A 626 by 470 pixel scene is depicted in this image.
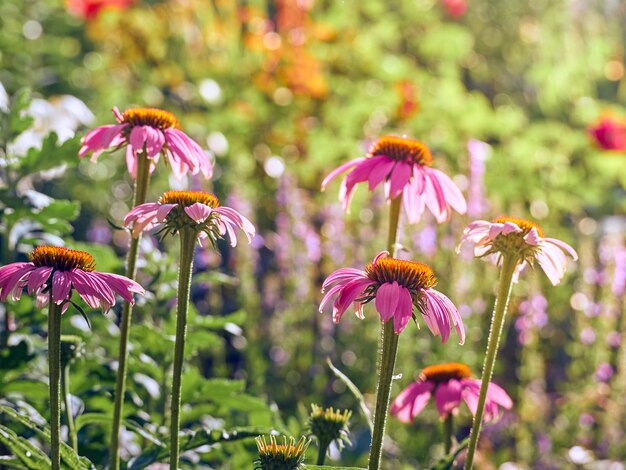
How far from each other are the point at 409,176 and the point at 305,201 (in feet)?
7.20

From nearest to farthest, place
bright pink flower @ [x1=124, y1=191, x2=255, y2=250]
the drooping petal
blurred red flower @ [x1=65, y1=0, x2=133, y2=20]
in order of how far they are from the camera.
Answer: bright pink flower @ [x1=124, y1=191, x2=255, y2=250] < the drooping petal < blurred red flower @ [x1=65, y1=0, x2=133, y2=20]

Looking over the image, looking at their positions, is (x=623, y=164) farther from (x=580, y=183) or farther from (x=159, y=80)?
(x=159, y=80)

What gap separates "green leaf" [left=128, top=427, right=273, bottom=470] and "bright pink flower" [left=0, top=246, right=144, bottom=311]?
1.05 ft

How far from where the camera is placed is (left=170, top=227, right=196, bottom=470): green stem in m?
1.19

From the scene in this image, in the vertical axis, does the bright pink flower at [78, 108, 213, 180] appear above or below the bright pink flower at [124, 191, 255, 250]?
above

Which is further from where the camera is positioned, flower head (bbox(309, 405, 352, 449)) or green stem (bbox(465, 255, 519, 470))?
flower head (bbox(309, 405, 352, 449))

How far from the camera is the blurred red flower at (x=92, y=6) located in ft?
14.8

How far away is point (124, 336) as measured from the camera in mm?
1335

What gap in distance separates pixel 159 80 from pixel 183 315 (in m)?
3.76

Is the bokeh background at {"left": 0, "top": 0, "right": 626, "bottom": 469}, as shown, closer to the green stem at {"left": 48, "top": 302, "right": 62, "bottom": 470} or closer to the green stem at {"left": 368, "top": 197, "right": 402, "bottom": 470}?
the green stem at {"left": 48, "top": 302, "right": 62, "bottom": 470}

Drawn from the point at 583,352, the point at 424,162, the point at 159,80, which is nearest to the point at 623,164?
the point at 583,352

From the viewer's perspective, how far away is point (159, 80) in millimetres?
4781

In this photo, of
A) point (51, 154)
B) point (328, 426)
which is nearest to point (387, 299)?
point (328, 426)

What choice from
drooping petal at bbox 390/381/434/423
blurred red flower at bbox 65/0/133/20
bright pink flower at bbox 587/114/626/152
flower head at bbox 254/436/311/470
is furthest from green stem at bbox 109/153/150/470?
bright pink flower at bbox 587/114/626/152
